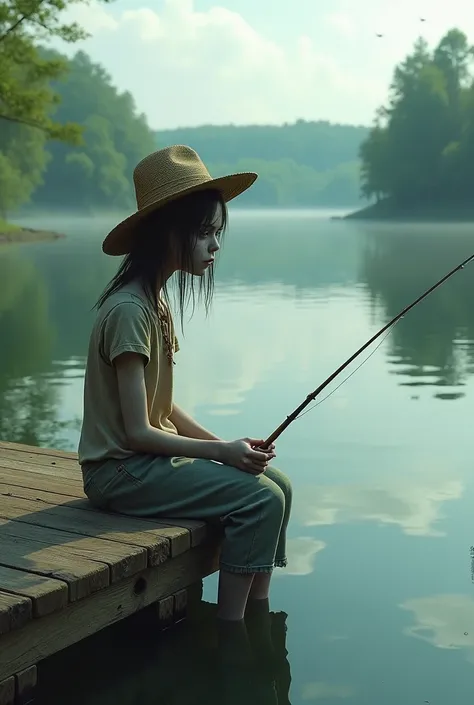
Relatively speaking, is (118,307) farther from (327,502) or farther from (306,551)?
(327,502)

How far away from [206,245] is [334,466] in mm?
2202

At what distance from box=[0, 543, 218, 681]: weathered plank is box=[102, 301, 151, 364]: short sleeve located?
649 mm

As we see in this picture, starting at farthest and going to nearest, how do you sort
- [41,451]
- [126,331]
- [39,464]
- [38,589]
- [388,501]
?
[388,501] < [41,451] < [39,464] < [126,331] < [38,589]

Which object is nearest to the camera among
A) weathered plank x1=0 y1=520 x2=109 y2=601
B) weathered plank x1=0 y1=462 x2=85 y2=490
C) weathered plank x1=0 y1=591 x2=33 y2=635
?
weathered plank x1=0 y1=591 x2=33 y2=635

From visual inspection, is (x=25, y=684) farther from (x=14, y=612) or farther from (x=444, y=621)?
(x=444, y=621)

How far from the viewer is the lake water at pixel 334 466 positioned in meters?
3.22

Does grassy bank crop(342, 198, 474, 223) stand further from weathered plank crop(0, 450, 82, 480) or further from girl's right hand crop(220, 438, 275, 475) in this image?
girl's right hand crop(220, 438, 275, 475)

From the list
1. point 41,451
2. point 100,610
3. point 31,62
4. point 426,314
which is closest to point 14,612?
point 100,610

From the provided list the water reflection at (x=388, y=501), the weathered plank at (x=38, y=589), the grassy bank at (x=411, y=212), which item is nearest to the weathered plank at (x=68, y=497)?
the weathered plank at (x=38, y=589)

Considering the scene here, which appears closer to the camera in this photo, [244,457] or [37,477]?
[244,457]

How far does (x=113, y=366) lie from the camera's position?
3453mm

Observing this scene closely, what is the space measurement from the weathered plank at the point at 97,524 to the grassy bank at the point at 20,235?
34067 millimetres

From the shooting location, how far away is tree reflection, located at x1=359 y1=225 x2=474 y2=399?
8477 millimetres

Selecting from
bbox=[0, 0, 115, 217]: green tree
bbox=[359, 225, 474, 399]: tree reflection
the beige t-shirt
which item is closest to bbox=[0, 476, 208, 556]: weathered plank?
the beige t-shirt
